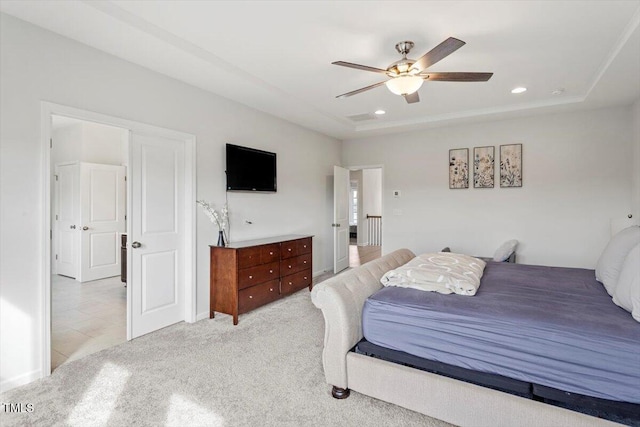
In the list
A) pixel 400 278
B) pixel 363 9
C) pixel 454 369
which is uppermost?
pixel 363 9

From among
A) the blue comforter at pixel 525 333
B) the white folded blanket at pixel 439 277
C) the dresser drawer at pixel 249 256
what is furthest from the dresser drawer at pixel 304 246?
the blue comforter at pixel 525 333

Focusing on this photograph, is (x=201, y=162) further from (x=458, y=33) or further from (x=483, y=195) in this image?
(x=483, y=195)

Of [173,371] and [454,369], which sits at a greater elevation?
[454,369]

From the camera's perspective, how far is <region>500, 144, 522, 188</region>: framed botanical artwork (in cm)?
511

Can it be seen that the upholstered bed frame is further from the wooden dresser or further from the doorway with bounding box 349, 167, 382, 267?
the doorway with bounding box 349, 167, 382, 267

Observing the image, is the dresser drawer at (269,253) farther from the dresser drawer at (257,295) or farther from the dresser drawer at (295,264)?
the dresser drawer at (257,295)

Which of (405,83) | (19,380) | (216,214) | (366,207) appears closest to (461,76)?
(405,83)

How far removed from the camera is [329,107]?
185 inches

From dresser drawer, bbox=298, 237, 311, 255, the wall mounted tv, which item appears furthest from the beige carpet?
the wall mounted tv

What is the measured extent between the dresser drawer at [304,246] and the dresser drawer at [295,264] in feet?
0.20

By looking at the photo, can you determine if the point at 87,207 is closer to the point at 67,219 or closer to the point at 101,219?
the point at 101,219

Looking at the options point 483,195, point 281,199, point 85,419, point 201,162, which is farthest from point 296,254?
point 483,195

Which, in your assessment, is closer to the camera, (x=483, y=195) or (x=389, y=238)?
(x=483, y=195)

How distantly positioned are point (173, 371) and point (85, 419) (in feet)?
2.10
